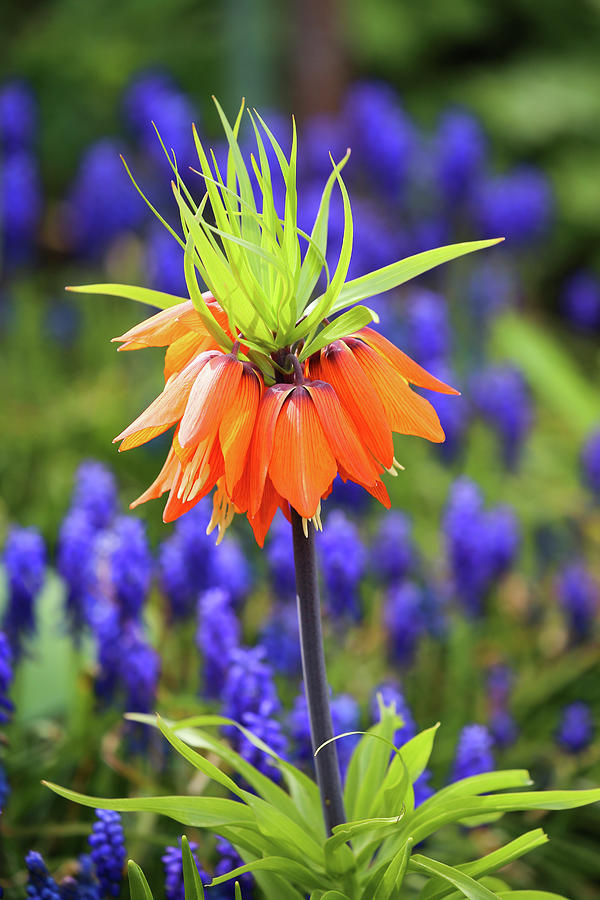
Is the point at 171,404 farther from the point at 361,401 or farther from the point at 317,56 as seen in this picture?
the point at 317,56

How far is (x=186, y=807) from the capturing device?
1.01m

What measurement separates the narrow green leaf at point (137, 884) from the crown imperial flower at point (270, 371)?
433mm

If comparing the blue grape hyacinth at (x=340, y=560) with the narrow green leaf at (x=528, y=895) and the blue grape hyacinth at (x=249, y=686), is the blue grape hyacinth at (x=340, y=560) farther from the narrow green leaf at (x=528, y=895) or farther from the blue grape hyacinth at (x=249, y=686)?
the narrow green leaf at (x=528, y=895)

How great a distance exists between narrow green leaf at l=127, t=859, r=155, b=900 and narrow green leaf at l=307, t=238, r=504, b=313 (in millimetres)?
666

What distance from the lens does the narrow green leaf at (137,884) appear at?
40.3 inches

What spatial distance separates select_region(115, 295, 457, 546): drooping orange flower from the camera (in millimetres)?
850

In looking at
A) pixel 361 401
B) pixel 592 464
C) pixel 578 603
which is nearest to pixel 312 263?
pixel 361 401

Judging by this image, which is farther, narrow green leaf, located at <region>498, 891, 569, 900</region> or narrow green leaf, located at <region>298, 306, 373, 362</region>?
narrow green leaf, located at <region>498, 891, 569, 900</region>

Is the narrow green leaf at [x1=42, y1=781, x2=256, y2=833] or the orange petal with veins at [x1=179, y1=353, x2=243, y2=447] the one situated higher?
the orange petal with veins at [x1=179, y1=353, x2=243, y2=447]

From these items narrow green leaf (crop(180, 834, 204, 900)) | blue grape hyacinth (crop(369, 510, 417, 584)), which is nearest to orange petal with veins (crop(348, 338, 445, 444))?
narrow green leaf (crop(180, 834, 204, 900))

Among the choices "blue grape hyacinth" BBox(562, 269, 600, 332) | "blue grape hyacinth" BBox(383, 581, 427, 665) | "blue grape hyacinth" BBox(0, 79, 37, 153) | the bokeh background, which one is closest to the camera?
the bokeh background

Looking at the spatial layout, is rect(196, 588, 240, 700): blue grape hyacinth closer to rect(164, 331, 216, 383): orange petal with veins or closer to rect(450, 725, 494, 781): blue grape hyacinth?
rect(450, 725, 494, 781): blue grape hyacinth

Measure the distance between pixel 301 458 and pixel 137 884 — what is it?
56cm

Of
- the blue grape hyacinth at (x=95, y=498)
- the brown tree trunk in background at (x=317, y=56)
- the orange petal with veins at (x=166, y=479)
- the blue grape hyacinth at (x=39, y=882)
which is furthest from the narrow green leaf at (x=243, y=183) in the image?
the brown tree trunk in background at (x=317, y=56)
